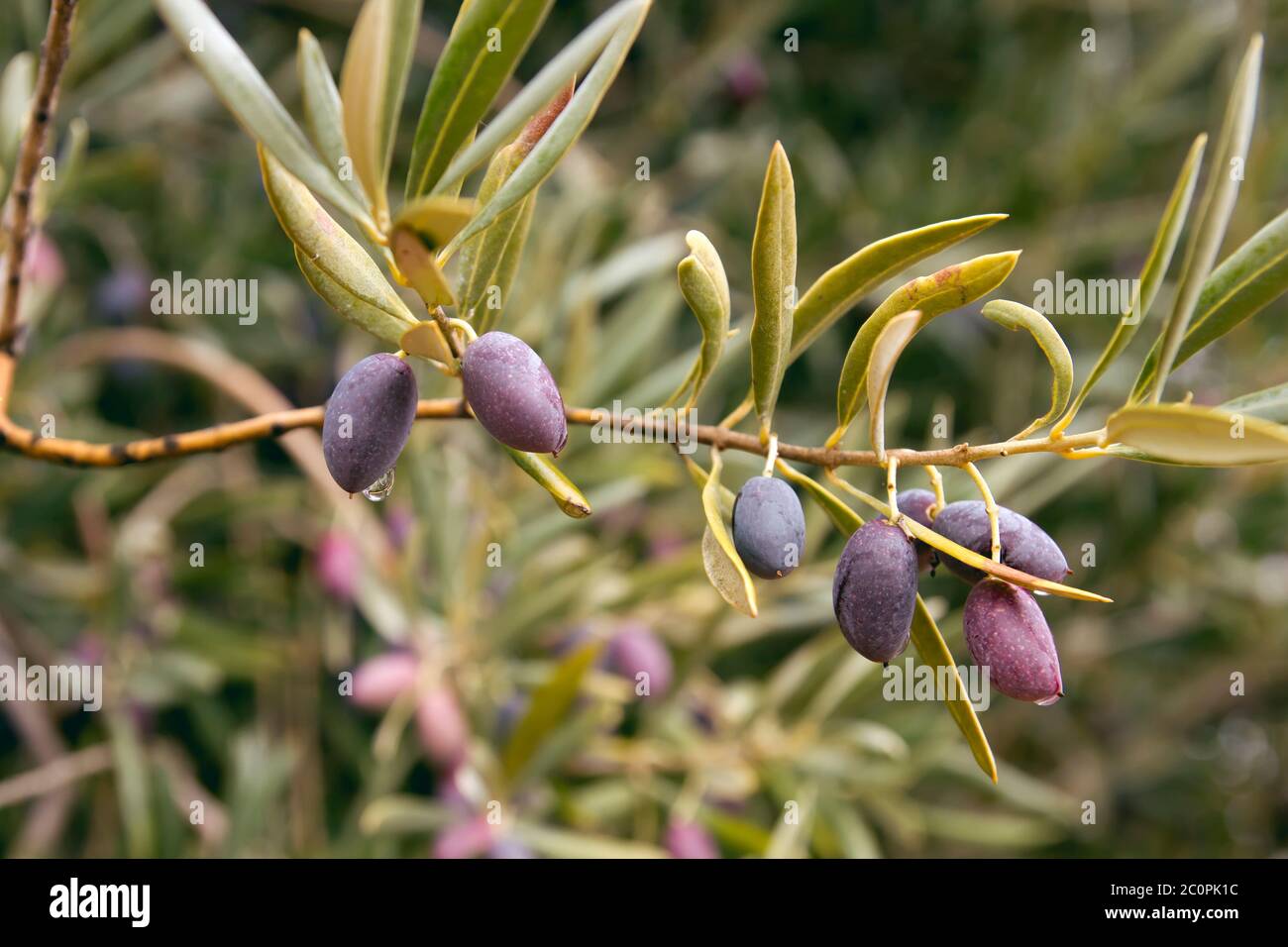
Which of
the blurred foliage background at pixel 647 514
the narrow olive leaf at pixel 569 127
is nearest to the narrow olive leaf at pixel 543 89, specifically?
the narrow olive leaf at pixel 569 127

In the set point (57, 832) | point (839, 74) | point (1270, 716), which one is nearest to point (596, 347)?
point (57, 832)

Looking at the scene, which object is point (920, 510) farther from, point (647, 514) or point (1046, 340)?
point (647, 514)

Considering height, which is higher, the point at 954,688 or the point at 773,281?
the point at 773,281

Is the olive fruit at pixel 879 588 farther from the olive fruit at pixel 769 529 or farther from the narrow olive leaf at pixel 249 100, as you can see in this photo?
the narrow olive leaf at pixel 249 100

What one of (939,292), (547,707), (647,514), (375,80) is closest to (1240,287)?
(939,292)

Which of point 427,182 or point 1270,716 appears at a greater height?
point 427,182
